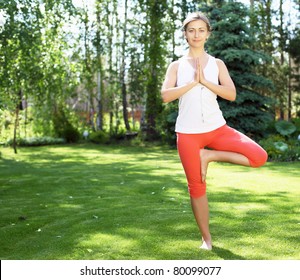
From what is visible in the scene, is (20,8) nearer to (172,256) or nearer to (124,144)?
(172,256)

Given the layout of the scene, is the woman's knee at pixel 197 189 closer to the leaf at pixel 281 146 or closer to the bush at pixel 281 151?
the bush at pixel 281 151

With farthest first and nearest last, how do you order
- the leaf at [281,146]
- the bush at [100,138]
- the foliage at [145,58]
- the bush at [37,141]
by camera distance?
the bush at [37,141]
the bush at [100,138]
the foliage at [145,58]
the leaf at [281,146]

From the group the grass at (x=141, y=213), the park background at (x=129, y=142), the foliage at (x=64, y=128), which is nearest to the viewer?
the grass at (x=141, y=213)

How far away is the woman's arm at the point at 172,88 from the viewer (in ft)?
11.9

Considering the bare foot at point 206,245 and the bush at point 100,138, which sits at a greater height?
the bush at point 100,138

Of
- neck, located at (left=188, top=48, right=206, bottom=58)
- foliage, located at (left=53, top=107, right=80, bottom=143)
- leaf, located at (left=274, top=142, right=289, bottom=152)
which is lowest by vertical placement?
leaf, located at (left=274, top=142, right=289, bottom=152)

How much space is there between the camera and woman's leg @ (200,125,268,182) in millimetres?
3602

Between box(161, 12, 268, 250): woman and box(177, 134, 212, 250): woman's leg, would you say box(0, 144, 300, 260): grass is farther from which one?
box(161, 12, 268, 250): woman

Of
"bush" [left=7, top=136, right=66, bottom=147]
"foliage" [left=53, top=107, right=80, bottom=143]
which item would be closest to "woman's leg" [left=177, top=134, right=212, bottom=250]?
"bush" [left=7, top=136, right=66, bottom=147]

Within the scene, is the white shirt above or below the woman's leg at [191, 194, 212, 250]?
above

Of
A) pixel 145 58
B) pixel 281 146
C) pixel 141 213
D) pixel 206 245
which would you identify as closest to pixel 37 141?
pixel 145 58

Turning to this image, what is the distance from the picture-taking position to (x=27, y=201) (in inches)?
260

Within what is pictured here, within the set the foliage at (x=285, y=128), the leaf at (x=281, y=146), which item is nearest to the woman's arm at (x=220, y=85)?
the leaf at (x=281, y=146)

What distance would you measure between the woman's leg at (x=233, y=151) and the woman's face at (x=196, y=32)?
0.64m
